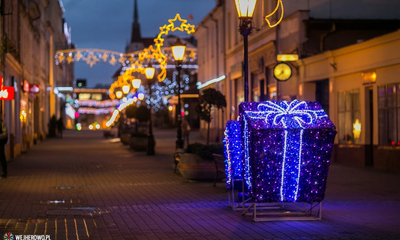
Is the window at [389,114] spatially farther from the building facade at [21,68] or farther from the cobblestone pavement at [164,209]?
the building facade at [21,68]

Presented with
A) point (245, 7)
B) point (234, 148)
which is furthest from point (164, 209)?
point (245, 7)

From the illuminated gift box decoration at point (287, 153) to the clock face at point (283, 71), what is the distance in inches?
558

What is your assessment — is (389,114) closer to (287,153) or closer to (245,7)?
(245,7)

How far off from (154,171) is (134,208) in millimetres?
7996

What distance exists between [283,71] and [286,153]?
14.5m


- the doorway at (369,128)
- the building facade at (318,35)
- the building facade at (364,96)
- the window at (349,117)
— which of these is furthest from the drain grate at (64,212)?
the window at (349,117)

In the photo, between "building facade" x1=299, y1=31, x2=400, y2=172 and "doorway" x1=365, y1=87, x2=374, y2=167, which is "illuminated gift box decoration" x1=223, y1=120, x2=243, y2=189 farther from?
"doorway" x1=365, y1=87, x2=374, y2=167

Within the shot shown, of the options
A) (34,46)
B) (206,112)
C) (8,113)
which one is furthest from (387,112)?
(34,46)

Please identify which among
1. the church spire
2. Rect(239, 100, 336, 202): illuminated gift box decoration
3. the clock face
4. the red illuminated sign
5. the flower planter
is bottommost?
the flower planter

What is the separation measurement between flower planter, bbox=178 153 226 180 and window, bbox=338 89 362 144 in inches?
279

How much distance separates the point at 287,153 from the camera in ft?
28.9

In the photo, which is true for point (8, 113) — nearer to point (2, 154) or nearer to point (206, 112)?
point (2, 154)

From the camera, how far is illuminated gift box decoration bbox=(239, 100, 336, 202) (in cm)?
869

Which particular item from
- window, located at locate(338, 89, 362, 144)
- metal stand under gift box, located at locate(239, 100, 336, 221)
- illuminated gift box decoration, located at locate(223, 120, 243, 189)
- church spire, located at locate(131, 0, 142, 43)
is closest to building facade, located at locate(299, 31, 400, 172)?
window, located at locate(338, 89, 362, 144)
